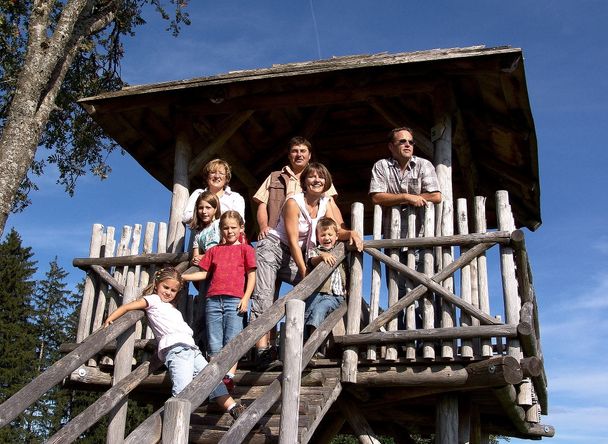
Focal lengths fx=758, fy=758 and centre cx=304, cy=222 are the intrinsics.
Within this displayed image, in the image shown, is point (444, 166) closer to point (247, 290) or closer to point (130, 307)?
point (247, 290)

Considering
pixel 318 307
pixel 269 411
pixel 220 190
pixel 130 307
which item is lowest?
pixel 269 411

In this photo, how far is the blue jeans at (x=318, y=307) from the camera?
7062 millimetres

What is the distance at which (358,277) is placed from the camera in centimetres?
751

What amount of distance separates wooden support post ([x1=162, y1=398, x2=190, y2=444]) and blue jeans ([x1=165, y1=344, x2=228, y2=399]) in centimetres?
190

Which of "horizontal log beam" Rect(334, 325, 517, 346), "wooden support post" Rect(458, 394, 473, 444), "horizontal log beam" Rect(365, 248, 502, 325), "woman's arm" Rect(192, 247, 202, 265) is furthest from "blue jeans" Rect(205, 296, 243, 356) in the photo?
"wooden support post" Rect(458, 394, 473, 444)

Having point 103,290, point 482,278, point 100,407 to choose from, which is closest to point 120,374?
point 100,407

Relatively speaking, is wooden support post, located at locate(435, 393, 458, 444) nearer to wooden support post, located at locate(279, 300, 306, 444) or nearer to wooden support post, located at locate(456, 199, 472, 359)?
wooden support post, located at locate(456, 199, 472, 359)

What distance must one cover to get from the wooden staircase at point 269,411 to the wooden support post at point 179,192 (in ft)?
9.22

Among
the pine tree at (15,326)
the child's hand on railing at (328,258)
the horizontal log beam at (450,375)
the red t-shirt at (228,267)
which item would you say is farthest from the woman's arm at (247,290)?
the pine tree at (15,326)

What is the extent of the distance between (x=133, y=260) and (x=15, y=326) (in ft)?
103

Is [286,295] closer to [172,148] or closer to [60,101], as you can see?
[172,148]

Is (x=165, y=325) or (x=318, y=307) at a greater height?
(x=318, y=307)

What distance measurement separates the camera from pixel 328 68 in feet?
29.8

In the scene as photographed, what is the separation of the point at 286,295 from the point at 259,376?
4.37ft
